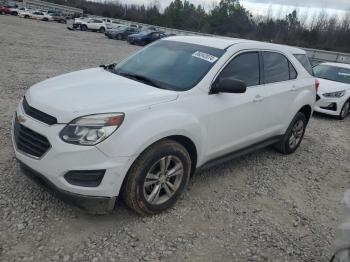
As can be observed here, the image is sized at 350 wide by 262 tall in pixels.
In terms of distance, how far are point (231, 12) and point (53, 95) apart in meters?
88.1

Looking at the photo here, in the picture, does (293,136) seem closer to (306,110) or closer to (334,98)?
(306,110)

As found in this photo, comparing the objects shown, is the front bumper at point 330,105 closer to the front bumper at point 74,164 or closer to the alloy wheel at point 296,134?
the alloy wheel at point 296,134

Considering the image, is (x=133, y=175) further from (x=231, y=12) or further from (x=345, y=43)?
(x=231, y=12)

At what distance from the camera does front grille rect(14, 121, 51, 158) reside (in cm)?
315

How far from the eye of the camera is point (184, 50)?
4.44m

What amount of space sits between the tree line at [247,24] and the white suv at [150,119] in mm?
48099

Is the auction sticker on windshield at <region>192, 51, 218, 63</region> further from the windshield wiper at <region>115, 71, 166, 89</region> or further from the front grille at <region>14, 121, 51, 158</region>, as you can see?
the front grille at <region>14, 121, 51, 158</region>

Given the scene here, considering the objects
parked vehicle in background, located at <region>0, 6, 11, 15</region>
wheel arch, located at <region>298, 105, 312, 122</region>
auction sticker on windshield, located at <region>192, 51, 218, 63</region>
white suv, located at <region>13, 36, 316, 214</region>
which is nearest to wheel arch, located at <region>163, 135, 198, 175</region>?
white suv, located at <region>13, 36, 316, 214</region>

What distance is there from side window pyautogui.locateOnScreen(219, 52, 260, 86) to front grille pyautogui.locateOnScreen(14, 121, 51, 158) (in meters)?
2.09

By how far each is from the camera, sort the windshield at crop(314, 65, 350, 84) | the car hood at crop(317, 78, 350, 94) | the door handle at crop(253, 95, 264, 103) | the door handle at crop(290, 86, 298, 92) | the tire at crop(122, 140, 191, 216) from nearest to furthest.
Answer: the tire at crop(122, 140, 191, 216) → the door handle at crop(253, 95, 264, 103) → the door handle at crop(290, 86, 298, 92) → the car hood at crop(317, 78, 350, 94) → the windshield at crop(314, 65, 350, 84)

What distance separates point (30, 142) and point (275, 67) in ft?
11.6

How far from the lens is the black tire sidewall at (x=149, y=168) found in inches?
133

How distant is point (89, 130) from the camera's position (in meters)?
3.10

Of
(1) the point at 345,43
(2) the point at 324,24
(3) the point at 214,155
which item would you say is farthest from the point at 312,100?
(2) the point at 324,24
